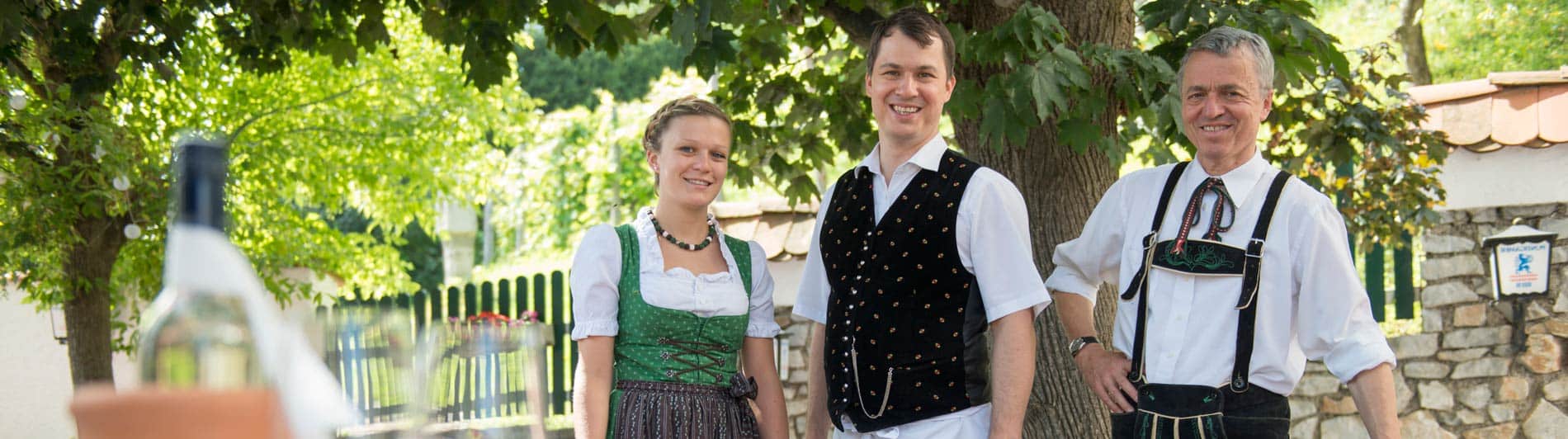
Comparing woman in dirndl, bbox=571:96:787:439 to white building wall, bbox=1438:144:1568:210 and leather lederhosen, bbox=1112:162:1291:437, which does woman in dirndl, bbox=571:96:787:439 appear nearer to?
A: leather lederhosen, bbox=1112:162:1291:437

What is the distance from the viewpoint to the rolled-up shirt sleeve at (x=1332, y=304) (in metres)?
2.03

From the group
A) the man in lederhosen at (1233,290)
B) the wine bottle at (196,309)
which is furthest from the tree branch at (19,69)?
the wine bottle at (196,309)

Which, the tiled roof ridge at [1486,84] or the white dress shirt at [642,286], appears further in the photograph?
the tiled roof ridge at [1486,84]

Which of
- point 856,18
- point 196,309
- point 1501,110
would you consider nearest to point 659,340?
point 196,309

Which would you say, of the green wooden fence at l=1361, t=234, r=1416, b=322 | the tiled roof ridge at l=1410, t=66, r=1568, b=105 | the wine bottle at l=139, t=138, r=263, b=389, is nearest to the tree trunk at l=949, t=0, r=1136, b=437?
the tiled roof ridge at l=1410, t=66, r=1568, b=105

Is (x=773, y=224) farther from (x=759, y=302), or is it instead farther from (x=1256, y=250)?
(x=1256, y=250)

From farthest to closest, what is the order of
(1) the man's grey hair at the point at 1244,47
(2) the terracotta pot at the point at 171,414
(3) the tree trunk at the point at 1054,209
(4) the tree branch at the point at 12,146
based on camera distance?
(4) the tree branch at the point at 12,146 → (3) the tree trunk at the point at 1054,209 → (1) the man's grey hair at the point at 1244,47 → (2) the terracotta pot at the point at 171,414

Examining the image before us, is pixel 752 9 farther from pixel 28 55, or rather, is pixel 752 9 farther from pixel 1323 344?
pixel 28 55

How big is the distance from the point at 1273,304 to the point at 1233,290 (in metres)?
0.07

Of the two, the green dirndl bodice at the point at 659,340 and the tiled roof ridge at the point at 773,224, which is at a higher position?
the tiled roof ridge at the point at 773,224

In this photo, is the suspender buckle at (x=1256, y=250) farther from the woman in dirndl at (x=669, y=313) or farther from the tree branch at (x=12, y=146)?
the tree branch at (x=12, y=146)

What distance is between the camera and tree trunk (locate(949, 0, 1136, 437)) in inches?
154

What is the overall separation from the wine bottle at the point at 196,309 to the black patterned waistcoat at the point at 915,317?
1.63 metres

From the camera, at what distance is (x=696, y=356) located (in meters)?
2.48
